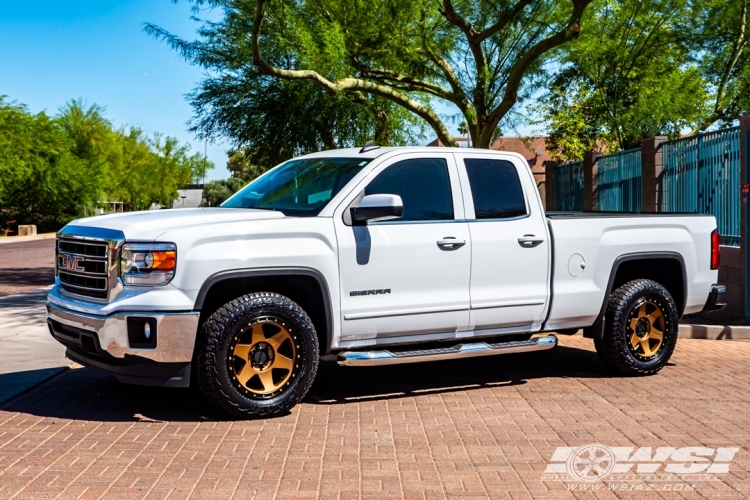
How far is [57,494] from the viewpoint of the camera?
5109 mm

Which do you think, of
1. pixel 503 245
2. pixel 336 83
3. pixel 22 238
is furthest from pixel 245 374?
pixel 22 238

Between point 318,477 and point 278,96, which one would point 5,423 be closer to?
point 318,477

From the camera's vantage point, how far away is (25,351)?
32.9ft

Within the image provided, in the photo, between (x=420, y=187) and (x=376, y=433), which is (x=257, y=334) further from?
(x=420, y=187)

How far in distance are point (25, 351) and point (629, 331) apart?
242 inches

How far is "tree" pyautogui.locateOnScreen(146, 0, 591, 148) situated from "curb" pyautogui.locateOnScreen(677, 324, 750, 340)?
635 cm

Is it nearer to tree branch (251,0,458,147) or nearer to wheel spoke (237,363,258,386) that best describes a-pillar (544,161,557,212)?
tree branch (251,0,458,147)

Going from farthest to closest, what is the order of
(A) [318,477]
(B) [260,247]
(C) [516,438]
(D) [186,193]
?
(D) [186,193], (B) [260,247], (C) [516,438], (A) [318,477]

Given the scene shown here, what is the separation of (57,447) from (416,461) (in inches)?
90.3

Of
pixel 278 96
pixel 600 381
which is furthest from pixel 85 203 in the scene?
pixel 600 381

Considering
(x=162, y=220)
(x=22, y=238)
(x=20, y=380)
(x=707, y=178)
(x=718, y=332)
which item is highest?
(x=707, y=178)

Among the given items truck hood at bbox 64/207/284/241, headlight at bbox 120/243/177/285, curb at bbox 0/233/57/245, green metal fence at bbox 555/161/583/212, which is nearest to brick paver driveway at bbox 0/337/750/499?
Result: headlight at bbox 120/243/177/285

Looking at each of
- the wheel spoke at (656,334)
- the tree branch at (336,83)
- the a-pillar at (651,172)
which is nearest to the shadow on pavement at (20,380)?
the wheel spoke at (656,334)

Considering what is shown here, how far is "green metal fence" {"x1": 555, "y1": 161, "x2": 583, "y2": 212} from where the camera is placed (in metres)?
20.9
